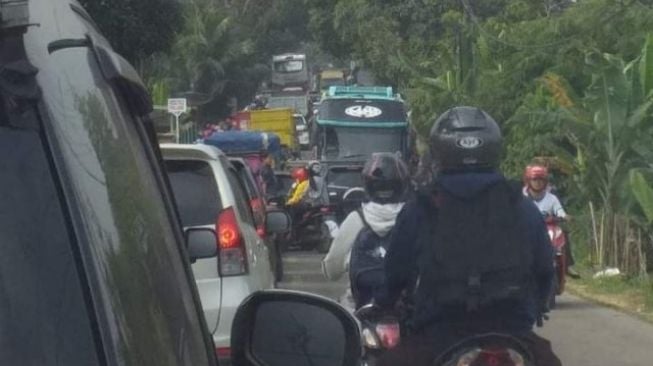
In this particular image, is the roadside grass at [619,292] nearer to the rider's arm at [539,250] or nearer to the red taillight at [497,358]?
the rider's arm at [539,250]

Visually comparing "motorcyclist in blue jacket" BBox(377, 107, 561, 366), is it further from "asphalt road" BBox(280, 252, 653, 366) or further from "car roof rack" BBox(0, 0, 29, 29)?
"asphalt road" BBox(280, 252, 653, 366)

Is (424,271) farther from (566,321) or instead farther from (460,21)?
(460,21)

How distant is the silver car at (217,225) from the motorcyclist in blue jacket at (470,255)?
11.9ft

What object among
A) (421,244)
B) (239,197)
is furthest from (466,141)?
(239,197)

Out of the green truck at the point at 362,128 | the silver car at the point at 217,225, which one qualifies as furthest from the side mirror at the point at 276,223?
the green truck at the point at 362,128

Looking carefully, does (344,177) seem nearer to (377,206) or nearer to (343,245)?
(343,245)

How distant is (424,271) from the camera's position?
5.95 m

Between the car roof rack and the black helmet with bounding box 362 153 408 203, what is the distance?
19.1 ft

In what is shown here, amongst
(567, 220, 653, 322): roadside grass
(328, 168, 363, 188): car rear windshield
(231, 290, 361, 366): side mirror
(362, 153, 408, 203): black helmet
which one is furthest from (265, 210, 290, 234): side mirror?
(328, 168, 363, 188): car rear windshield

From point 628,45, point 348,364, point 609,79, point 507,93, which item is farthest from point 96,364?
point 507,93

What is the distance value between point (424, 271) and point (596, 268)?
44.4ft

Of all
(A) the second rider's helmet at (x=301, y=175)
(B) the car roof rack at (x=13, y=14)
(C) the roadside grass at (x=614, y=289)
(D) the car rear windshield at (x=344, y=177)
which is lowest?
(D) the car rear windshield at (x=344, y=177)

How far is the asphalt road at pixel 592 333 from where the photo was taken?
13.0 m

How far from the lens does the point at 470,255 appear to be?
19.3 ft
